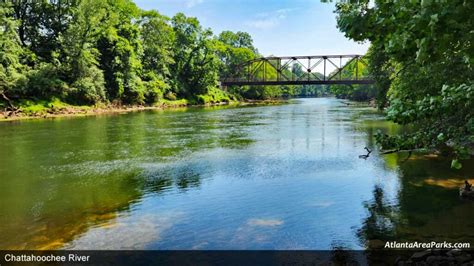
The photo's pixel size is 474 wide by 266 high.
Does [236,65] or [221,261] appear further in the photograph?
[236,65]

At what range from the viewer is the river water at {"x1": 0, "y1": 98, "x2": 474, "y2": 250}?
12.6 m

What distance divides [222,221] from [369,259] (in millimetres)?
5218

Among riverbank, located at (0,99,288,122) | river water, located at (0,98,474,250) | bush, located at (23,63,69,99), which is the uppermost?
Answer: bush, located at (23,63,69,99)

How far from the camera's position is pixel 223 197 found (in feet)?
56.3

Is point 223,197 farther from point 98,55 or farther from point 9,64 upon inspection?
point 98,55

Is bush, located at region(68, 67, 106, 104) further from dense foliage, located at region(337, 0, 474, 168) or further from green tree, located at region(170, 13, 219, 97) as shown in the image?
dense foliage, located at region(337, 0, 474, 168)

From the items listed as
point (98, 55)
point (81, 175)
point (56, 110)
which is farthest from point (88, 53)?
point (81, 175)

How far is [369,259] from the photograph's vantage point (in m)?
10.8

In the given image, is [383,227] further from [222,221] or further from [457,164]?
[457,164]

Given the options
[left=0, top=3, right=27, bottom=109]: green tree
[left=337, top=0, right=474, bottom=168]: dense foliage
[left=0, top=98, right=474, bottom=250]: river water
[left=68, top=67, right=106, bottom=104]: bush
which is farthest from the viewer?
[left=68, top=67, right=106, bottom=104]: bush

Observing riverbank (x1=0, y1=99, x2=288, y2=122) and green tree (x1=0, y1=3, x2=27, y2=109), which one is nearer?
riverbank (x1=0, y1=99, x2=288, y2=122)

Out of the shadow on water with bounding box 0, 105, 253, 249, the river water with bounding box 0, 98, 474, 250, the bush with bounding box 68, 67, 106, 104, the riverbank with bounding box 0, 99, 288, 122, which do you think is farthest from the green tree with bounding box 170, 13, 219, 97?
the river water with bounding box 0, 98, 474, 250

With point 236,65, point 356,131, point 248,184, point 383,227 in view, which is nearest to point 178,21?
point 236,65

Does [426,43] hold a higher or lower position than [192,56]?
lower
